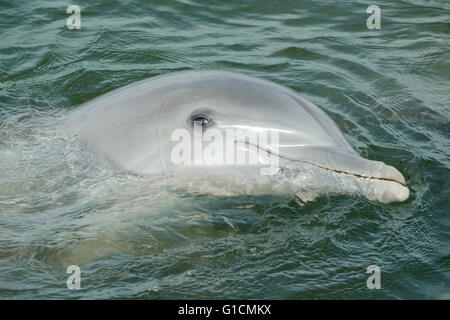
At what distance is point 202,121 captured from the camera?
5836mm

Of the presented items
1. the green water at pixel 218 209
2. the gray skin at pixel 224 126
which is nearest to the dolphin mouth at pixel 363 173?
the gray skin at pixel 224 126

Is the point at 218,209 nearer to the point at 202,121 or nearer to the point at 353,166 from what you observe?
the point at 202,121

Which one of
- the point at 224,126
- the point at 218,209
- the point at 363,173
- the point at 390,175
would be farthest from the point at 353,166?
the point at 218,209

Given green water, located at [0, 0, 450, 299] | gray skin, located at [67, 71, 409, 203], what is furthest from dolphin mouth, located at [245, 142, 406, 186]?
green water, located at [0, 0, 450, 299]

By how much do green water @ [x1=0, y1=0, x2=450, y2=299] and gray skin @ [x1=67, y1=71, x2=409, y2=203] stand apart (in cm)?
27

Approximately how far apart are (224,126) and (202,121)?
196 mm

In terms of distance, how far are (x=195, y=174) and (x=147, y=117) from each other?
0.67 m

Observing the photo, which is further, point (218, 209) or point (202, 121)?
point (218, 209)

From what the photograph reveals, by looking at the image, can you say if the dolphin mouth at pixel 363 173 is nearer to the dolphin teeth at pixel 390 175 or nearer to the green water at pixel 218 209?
the dolphin teeth at pixel 390 175

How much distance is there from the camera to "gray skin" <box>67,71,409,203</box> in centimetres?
570

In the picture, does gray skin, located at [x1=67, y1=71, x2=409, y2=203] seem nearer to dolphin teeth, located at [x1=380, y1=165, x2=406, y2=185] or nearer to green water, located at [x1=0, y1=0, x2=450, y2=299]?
dolphin teeth, located at [x1=380, y1=165, x2=406, y2=185]

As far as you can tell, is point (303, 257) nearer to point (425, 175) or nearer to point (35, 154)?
point (425, 175)

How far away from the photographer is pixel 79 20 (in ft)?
37.8

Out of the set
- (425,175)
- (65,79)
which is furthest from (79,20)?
(425,175)
